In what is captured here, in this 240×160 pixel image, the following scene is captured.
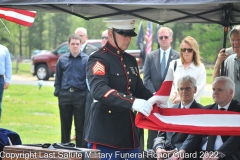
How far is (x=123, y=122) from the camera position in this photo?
560cm

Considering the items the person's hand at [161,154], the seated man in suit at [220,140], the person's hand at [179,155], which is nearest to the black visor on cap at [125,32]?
the seated man in suit at [220,140]

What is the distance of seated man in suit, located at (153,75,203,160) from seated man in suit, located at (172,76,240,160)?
210mm

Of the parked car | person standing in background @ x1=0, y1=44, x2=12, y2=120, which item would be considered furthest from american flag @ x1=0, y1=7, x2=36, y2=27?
the parked car

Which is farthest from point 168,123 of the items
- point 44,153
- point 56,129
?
point 56,129

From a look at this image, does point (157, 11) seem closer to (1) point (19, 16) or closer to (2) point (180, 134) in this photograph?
(2) point (180, 134)

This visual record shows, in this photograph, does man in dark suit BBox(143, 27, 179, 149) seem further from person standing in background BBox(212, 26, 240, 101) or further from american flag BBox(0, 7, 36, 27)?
american flag BBox(0, 7, 36, 27)

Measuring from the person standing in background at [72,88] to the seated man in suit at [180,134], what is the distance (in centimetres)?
302

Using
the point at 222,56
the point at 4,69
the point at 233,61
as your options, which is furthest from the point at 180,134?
the point at 4,69

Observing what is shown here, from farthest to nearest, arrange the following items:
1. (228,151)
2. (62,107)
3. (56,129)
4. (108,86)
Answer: (56,129), (62,107), (228,151), (108,86)

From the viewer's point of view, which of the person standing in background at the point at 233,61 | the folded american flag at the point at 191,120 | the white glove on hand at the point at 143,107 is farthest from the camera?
the person standing in background at the point at 233,61

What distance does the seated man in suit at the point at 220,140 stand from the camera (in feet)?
20.1

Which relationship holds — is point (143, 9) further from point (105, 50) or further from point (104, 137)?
point (104, 137)

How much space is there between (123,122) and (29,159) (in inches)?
45.1

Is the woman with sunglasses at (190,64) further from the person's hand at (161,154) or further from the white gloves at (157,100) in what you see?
the white gloves at (157,100)
